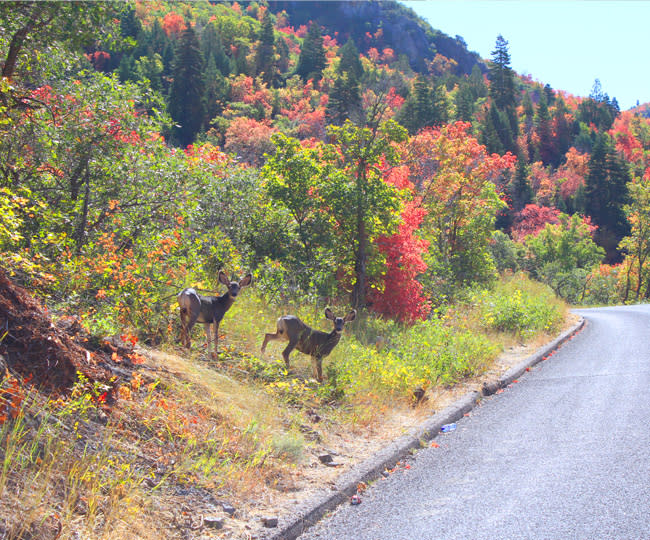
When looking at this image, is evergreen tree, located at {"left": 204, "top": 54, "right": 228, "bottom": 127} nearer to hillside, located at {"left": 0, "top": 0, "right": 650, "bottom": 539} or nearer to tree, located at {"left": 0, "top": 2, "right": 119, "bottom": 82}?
hillside, located at {"left": 0, "top": 0, "right": 650, "bottom": 539}

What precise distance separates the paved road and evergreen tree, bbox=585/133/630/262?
66.9 metres

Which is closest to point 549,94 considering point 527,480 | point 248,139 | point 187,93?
point 187,93

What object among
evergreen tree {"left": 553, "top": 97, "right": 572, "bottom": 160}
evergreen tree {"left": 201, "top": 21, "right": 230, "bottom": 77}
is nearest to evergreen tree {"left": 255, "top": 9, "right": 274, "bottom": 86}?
evergreen tree {"left": 201, "top": 21, "right": 230, "bottom": 77}

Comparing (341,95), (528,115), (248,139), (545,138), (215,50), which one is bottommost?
(248,139)

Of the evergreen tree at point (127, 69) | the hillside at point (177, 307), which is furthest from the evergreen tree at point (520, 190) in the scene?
the hillside at point (177, 307)

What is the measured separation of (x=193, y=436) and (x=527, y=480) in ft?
9.05

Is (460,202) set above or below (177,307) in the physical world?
above

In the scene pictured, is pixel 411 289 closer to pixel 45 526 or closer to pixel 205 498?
pixel 205 498

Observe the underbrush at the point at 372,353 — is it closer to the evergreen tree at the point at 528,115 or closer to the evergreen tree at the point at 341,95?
the evergreen tree at the point at 341,95

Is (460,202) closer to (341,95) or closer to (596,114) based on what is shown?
(341,95)

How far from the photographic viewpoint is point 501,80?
86250mm

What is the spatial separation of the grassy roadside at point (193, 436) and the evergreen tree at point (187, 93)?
55.5 m

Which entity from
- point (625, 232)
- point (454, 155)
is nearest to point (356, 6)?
point (625, 232)

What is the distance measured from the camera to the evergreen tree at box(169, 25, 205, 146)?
59.4 m
